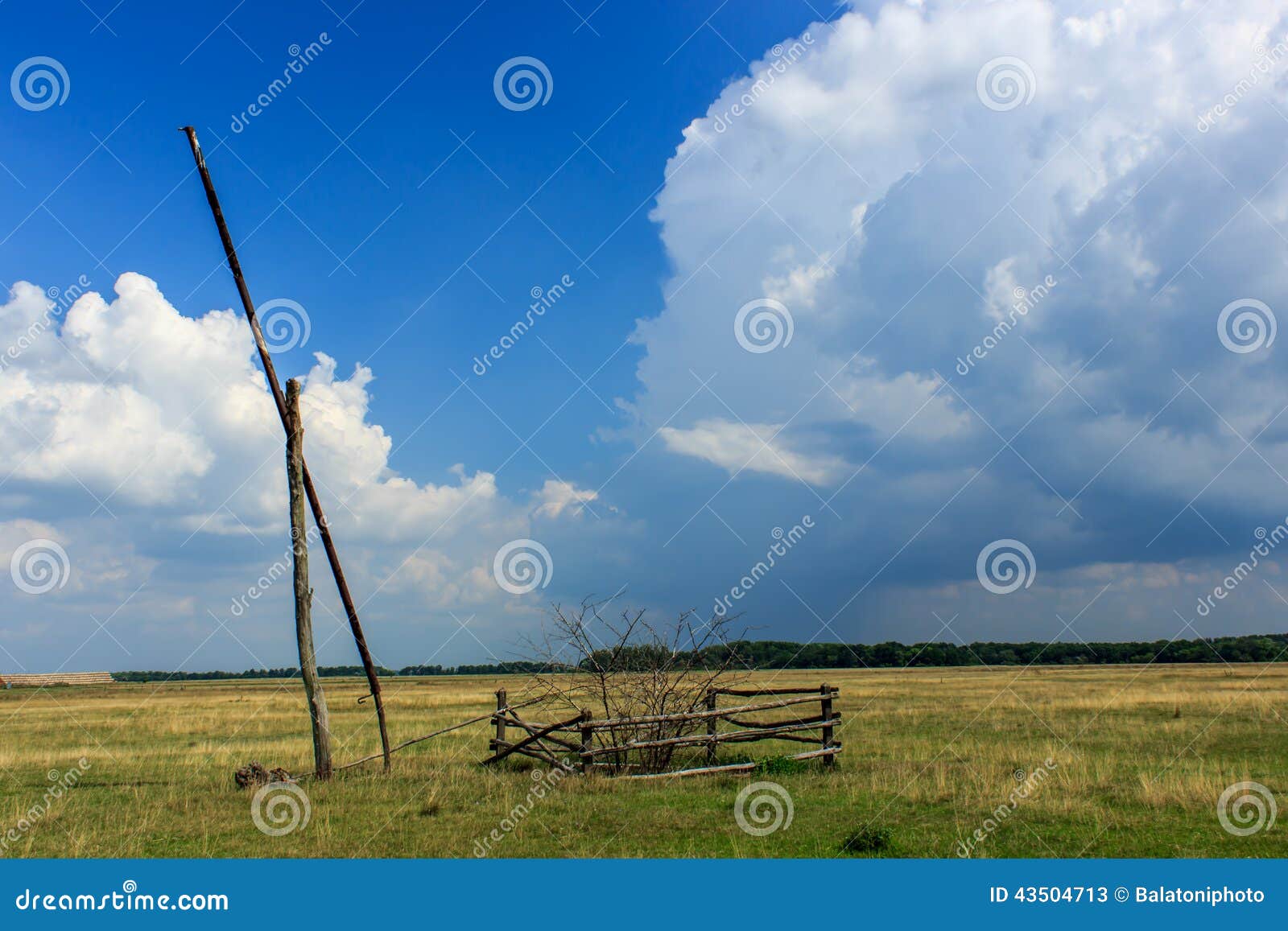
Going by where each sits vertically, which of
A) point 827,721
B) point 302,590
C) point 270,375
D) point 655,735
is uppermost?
point 270,375

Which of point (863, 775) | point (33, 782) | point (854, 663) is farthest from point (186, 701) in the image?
point (854, 663)

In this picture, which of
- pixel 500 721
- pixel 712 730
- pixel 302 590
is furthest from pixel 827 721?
pixel 302 590

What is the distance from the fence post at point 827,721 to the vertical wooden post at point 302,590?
27.5 ft

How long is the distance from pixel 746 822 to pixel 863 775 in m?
4.21

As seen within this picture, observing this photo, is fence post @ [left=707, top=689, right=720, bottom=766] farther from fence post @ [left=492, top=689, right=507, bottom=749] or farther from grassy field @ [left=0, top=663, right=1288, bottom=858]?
fence post @ [left=492, top=689, right=507, bottom=749]

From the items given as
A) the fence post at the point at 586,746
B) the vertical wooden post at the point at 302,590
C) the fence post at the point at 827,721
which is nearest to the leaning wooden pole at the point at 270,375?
the vertical wooden post at the point at 302,590

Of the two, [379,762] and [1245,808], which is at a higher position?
[379,762]

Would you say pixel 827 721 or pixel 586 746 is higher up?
pixel 827 721

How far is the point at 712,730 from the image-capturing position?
1521cm

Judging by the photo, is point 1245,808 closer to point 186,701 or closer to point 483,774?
point 483,774

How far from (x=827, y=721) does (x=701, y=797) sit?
3.79 meters

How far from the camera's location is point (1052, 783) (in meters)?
12.4

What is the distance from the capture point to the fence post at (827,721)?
14.8 m

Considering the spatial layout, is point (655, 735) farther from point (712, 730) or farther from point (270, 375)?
point (270, 375)
